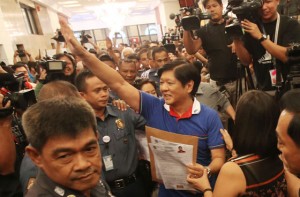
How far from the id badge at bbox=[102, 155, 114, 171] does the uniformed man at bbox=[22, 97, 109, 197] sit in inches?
33.4

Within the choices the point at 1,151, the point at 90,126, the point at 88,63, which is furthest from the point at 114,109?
the point at 90,126

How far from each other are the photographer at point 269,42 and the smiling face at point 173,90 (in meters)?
0.71

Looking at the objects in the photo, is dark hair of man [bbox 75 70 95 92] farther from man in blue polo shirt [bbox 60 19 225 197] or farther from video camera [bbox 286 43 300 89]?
video camera [bbox 286 43 300 89]

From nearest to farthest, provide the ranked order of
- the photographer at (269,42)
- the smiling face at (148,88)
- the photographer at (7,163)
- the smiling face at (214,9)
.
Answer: the photographer at (7,163)
the photographer at (269,42)
the smiling face at (148,88)
the smiling face at (214,9)

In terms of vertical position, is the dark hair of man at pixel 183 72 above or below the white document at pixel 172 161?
above

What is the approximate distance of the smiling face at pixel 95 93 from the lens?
5.69ft

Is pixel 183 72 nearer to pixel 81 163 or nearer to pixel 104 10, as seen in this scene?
pixel 81 163

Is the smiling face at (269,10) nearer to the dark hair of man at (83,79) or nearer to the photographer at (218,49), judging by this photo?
the photographer at (218,49)

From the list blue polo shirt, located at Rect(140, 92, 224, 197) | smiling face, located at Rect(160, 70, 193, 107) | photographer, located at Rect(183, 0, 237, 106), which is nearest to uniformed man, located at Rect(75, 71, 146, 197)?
blue polo shirt, located at Rect(140, 92, 224, 197)

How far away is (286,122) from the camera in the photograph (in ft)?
3.08

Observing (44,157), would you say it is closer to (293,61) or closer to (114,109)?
(114,109)

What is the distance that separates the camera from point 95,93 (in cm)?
175

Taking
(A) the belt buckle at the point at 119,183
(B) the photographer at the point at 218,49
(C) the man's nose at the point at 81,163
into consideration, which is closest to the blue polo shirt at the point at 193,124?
(A) the belt buckle at the point at 119,183

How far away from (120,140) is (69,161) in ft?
3.16
